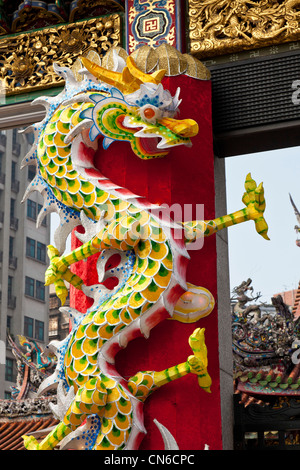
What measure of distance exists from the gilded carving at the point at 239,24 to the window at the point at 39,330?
1934 cm

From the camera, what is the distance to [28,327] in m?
23.8

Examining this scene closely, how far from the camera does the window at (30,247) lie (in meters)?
24.5

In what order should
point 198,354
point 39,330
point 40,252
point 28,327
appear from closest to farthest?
point 198,354
point 28,327
point 39,330
point 40,252

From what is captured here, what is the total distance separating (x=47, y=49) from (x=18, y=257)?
1839 centimetres

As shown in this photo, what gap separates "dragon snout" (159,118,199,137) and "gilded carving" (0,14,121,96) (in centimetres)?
122

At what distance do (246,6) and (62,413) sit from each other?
3090 millimetres

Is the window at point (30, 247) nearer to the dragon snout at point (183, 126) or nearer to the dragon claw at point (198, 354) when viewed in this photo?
the dragon snout at point (183, 126)

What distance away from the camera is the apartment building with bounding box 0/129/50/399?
23109 mm

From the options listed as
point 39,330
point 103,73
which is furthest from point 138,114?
point 39,330

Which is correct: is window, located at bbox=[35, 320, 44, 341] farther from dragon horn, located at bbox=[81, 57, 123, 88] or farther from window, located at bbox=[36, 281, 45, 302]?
dragon horn, located at bbox=[81, 57, 123, 88]

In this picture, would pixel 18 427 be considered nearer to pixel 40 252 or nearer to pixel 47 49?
pixel 47 49

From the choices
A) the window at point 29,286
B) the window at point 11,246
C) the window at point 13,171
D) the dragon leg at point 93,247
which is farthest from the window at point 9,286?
the dragon leg at point 93,247
